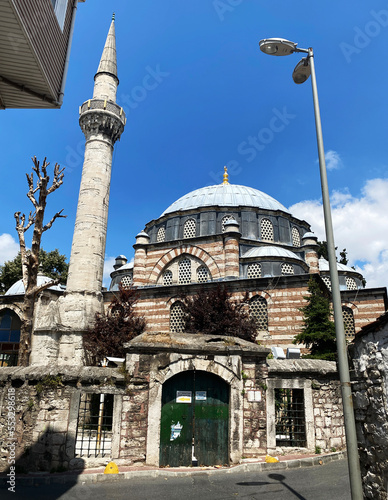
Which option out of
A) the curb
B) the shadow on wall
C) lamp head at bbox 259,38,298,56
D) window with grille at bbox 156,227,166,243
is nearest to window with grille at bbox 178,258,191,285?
window with grille at bbox 156,227,166,243

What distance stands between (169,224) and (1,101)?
1985 cm

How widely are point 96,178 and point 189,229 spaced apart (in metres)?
8.11

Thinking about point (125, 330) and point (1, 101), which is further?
point (125, 330)

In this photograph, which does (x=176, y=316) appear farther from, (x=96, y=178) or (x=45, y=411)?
(x=45, y=411)

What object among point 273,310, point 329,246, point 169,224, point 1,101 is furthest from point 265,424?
point 169,224

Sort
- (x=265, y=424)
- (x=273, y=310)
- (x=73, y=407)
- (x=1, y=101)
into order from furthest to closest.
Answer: (x=273, y=310)
(x=265, y=424)
(x=73, y=407)
(x=1, y=101)

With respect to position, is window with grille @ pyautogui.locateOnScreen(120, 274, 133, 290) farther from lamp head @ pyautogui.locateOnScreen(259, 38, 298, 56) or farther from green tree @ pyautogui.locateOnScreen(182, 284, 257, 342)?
lamp head @ pyautogui.locateOnScreen(259, 38, 298, 56)

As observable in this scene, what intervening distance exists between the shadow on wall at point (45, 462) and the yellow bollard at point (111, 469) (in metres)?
0.53

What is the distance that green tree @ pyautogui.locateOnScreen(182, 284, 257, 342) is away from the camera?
16.0 metres

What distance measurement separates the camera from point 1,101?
7195 mm

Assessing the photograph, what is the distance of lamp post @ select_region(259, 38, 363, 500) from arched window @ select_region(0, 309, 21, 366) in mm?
22210

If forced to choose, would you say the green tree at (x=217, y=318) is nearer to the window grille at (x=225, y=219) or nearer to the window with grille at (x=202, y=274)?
the window with grille at (x=202, y=274)

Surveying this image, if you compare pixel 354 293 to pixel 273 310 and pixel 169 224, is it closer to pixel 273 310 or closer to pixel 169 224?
pixel 273 310

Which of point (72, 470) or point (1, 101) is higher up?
point (1, 101)
